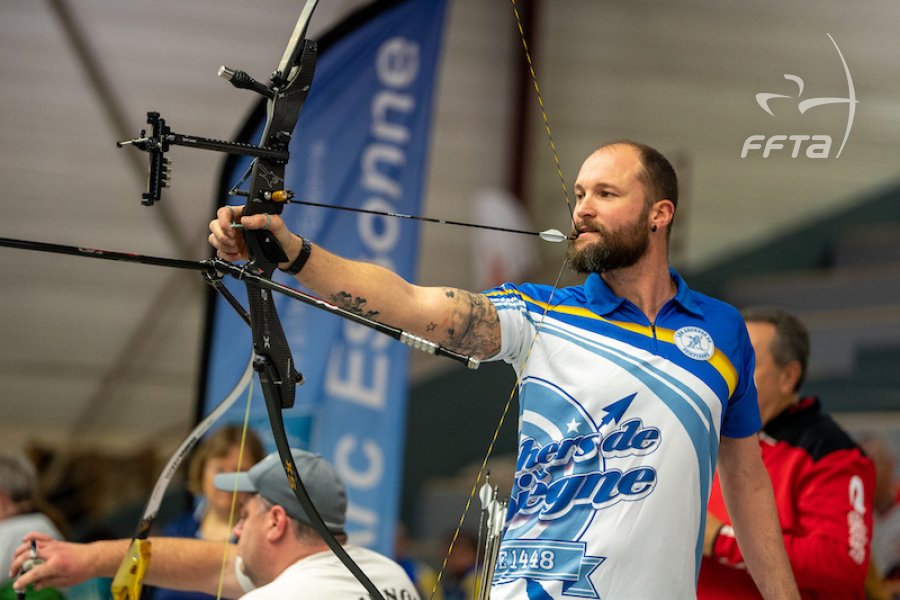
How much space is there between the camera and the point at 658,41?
318 inches

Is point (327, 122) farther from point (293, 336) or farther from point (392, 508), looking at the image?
point (392, 508)

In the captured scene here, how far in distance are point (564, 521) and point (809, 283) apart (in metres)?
5.78

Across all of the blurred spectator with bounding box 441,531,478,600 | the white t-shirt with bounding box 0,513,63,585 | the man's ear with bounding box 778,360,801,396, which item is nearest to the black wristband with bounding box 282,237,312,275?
the man's ear with bounding box 778,360,801,396

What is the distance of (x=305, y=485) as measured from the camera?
268 centimetres

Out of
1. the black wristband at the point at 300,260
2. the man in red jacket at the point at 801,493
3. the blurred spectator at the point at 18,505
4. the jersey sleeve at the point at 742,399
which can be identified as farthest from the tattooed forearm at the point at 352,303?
the blurred spectator at the point at 18,505

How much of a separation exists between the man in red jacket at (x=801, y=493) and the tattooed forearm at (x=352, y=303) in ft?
3.55

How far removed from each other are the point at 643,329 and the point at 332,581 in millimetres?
869

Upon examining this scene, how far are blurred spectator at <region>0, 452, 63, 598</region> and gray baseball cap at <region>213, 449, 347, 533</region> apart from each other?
3.60 ft

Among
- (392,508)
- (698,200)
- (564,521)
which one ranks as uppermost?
(698,200)

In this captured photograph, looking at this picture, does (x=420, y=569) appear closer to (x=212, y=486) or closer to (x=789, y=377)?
(x=212, y=486)

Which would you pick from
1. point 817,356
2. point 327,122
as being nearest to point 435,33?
point 327,122

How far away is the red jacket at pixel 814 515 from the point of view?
270 cm

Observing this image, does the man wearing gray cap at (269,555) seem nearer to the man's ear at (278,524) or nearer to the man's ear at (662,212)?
the man's ear at (278,524)

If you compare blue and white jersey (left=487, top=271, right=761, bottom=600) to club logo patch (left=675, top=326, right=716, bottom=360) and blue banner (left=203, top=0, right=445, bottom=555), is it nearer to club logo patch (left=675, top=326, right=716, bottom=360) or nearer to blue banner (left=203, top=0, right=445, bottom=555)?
club logo patch (left=675, top=326, right=716, bottom=360)
